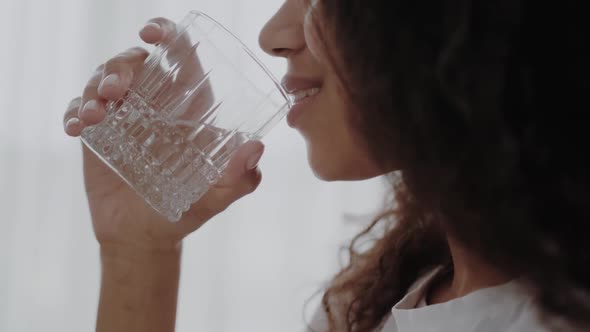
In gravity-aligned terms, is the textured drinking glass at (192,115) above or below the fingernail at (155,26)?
below

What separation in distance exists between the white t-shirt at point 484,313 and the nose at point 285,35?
0.34 m

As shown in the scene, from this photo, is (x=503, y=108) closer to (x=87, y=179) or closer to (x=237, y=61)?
(x=237, y=61)

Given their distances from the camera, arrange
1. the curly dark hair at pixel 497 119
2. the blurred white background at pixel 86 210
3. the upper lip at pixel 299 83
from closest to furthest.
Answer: the curly dark hair at pixel 497 119
the upper lip at pixel 299 83
the blurred white background at pixel 86 210

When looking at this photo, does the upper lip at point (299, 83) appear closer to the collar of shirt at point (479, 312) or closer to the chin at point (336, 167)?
the chin at point (336, 167)

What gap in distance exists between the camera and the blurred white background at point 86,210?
217 centimetres

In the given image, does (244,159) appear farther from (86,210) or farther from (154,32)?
(86,210)

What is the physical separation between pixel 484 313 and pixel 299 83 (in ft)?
1.07

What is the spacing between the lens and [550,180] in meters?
0.61

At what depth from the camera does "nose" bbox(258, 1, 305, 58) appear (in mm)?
856

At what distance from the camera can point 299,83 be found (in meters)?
0.85

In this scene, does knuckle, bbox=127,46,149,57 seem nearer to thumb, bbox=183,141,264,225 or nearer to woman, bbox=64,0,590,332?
woman, bbox=64,0,590,332

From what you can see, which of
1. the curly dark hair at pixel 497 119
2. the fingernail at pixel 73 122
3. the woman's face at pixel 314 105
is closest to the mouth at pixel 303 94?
the woman's face at pixel 314 105

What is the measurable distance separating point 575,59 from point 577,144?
69 mm

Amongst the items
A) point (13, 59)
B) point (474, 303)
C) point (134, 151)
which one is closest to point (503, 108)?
point (474, 303)
